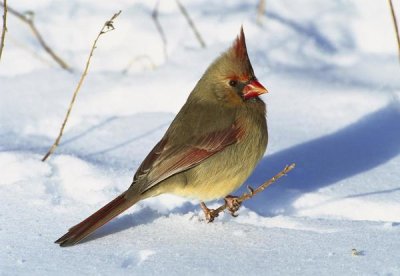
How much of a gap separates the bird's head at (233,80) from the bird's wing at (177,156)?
26 centimetres

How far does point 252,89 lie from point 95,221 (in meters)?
1.19

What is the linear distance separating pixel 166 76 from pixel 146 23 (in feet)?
3.27

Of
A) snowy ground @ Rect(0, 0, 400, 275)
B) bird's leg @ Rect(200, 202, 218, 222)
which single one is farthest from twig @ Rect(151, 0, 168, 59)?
bird's leg @ Rect(200, 202, 218, 222)

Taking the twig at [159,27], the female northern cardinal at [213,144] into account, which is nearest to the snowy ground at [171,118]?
the twig at [159,27]

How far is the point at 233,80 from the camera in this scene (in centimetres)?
453

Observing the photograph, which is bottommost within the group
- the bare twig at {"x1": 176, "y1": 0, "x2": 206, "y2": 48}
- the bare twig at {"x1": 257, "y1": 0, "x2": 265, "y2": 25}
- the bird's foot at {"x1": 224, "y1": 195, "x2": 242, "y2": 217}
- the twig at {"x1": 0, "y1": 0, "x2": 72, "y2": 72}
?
the twig at {"x1": 0, "y1": 0, "x2": 72, "y2": 72}

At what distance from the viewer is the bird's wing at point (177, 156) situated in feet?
13.7

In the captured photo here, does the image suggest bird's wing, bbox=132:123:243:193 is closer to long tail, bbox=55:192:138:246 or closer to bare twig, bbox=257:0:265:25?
long tail, bbox=55:192:138:246

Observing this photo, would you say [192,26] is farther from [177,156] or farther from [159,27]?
[177,156]

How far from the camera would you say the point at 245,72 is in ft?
14.7

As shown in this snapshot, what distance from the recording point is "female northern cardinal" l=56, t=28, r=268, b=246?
420 cm

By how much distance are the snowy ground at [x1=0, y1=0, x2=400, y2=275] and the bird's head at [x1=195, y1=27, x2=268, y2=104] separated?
22.0 inches

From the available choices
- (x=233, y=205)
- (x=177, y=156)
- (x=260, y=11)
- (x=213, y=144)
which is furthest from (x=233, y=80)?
(x=260, y=11)

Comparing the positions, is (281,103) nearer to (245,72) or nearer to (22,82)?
(245,72)
